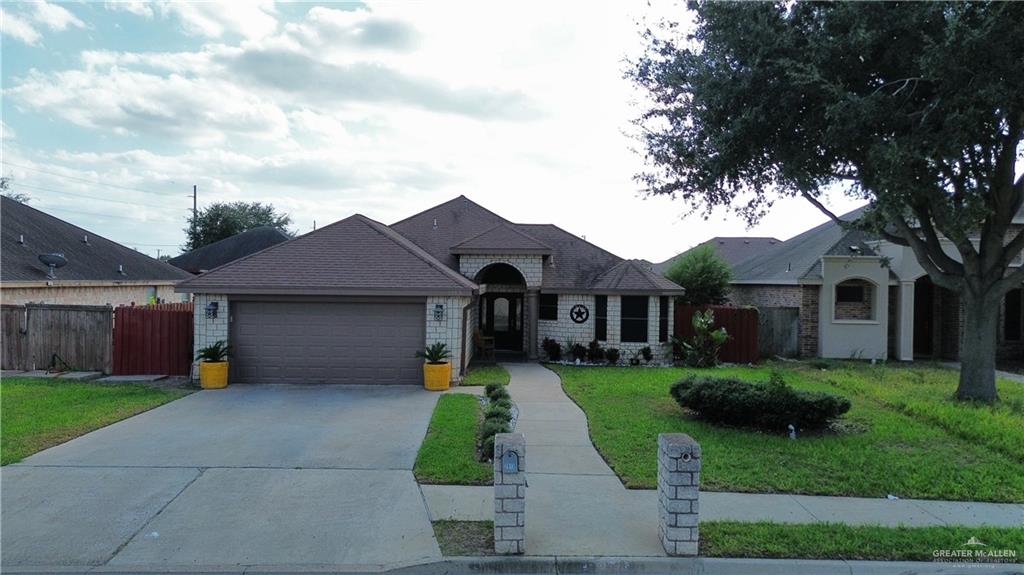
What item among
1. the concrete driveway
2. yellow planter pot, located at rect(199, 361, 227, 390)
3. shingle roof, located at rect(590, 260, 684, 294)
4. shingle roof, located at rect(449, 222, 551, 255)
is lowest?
the concrete driveway

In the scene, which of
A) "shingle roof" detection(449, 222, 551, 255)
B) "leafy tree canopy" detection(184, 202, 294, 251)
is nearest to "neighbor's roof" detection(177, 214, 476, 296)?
"shingle roof" detection(449, 222, 551, 255)

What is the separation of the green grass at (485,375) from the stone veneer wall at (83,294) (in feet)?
39.8

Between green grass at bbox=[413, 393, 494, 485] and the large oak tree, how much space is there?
21.1 feet

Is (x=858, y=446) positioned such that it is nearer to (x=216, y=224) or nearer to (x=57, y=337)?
(x=57, y=337)

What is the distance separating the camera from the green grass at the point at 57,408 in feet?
26.8

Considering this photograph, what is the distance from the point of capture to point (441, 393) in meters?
12.5

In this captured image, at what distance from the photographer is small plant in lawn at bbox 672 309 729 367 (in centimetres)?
1786

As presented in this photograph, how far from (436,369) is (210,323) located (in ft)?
17.1

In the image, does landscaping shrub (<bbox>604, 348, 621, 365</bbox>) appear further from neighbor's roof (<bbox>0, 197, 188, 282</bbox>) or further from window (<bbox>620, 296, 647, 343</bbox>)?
neighbor's roof (<bbox>0, 197, 188, 282</bbox>)

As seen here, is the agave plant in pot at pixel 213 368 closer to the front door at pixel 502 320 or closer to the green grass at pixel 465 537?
the green grass at pixel 465 537

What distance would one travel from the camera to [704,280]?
70.2 ft

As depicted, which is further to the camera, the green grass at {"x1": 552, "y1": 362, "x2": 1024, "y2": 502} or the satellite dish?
the satellite dish

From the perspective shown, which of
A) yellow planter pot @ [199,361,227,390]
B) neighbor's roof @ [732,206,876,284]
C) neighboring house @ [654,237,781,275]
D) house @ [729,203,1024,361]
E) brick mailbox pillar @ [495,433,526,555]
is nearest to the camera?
brick mailbox pillar @ [495,433,526,555]

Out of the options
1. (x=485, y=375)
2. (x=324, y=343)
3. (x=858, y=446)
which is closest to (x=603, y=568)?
(x=858, y=446)
